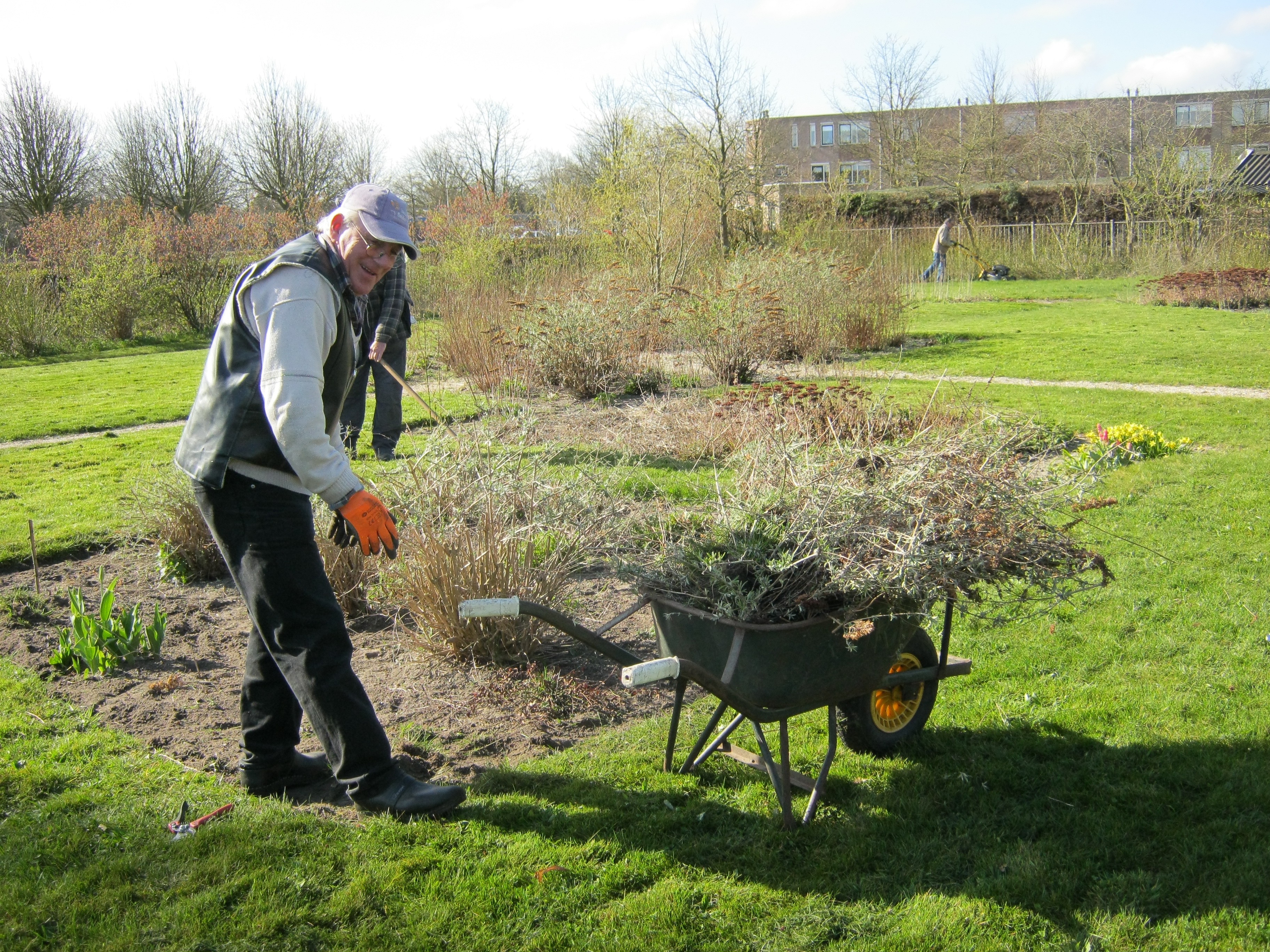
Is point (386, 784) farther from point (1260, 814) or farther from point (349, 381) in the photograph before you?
point (1260, 814)

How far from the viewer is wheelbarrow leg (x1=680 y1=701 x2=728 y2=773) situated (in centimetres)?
291

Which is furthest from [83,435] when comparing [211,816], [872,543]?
[872,543]

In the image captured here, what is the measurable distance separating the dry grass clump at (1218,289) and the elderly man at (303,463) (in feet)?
61.6

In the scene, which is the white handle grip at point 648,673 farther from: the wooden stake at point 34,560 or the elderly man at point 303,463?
the wooden stake at point 34,560

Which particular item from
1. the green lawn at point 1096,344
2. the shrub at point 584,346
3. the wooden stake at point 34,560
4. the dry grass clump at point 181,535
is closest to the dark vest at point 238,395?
the wooden stake at point 34,560

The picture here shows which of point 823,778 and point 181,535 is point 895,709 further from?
point 181,535

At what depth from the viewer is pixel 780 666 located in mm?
2609

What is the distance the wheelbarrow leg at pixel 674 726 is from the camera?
290 centimetres

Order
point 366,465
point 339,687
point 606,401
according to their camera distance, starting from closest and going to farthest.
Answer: point 339,687
point 366,465
point 606,401

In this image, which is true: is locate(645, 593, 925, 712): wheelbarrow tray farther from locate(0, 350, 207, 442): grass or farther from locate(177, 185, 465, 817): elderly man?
locate(0, 350, 207, 442): grass

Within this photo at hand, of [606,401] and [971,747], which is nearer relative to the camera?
[971,747]

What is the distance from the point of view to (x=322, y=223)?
273cm

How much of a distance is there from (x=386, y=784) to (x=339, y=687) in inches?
13.7

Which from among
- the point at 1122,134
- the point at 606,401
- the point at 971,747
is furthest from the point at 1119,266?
the point at 971,747
